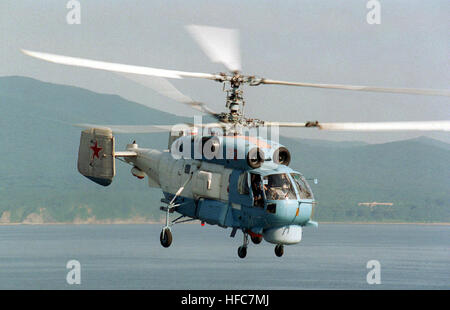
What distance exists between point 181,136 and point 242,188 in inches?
194

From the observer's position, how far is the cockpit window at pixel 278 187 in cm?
2331

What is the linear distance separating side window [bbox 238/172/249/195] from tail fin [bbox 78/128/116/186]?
609cm

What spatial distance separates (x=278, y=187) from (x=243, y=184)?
140 cm

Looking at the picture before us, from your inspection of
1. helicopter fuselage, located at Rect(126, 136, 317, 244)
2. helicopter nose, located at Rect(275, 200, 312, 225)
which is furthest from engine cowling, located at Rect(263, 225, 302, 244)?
helicopter nose, located at Rect(275, 200, 312, 225)

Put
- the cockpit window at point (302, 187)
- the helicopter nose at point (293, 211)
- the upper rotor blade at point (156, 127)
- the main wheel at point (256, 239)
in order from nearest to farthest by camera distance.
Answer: the helicopter nose at point (293, 211) → the upper rotor blade at point (156, 127) → the cockpit window at point (302, 187) → the main wheel at point (256, 239)

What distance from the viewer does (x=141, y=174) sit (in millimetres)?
30594

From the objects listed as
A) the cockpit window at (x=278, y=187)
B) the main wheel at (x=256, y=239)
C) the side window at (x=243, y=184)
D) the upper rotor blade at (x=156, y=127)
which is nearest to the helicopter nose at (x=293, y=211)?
the cockpit window at (x=278, y=187)

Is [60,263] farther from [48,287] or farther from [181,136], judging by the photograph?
[181,136]

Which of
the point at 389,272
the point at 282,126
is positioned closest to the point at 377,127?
the point at 282,126

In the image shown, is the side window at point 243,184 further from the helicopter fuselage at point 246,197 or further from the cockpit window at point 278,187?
the cockpit window at point 278,187

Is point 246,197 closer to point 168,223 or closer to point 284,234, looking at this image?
point 284,234

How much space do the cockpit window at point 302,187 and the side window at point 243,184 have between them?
68.2 inches

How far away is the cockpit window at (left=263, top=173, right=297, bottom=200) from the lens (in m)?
23.3
